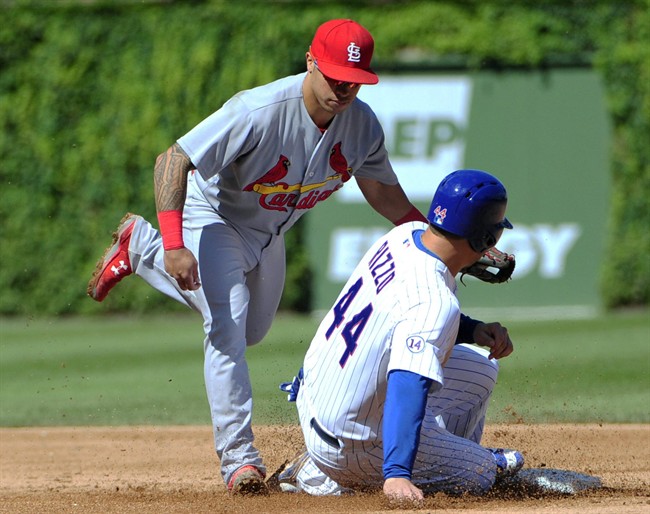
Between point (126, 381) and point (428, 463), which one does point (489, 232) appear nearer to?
point (428, 463)

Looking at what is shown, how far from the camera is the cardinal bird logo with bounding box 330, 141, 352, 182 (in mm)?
5036

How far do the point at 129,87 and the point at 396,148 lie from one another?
3.54 metres

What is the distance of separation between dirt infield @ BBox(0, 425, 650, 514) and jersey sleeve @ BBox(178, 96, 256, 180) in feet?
4.71

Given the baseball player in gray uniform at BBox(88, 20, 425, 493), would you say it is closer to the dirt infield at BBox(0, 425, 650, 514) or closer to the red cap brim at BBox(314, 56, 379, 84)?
the red cap brim at BBox(314, 56, 379, 84)

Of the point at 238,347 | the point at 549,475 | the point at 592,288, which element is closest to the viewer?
the point at 549,475

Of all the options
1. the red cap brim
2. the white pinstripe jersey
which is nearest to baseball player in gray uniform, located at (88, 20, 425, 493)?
the red cap brim

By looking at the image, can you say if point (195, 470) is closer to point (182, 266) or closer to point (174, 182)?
point (182, 266)

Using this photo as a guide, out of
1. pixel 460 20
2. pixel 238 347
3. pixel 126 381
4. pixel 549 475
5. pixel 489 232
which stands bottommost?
pixel 126 381

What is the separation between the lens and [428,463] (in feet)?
13.9

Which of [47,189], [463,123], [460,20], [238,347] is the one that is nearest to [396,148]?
[463,123]

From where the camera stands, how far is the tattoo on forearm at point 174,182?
4.75 meters

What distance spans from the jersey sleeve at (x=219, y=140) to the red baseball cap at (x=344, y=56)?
1.32 feet

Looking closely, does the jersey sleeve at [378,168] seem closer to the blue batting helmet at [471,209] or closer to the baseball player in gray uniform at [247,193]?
the baseball player in gray uniform at [247,193]

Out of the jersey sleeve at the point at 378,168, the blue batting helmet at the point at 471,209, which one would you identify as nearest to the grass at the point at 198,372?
the jersey sleeve at the point at 378,168
